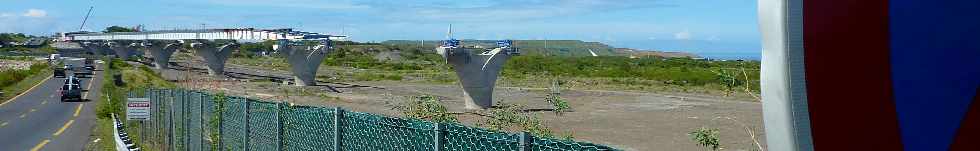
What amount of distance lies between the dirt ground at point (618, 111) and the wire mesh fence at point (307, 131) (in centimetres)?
955

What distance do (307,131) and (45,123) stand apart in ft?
82.1

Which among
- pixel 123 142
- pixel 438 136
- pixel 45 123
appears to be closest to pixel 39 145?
pixel 123 142

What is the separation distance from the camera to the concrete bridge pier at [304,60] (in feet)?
254

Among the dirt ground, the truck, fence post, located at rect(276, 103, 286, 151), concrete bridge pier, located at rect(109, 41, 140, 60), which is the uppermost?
concrete bridge pier, located at rect(109, 41, 140, 60)

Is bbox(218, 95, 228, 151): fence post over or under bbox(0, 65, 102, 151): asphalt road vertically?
over

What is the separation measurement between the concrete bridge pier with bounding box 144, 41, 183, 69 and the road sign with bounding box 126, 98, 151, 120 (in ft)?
321

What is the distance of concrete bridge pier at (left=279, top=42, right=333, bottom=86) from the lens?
3049 inches

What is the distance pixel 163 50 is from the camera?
11169 cm

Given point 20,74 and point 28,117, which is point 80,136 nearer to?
point 28,117

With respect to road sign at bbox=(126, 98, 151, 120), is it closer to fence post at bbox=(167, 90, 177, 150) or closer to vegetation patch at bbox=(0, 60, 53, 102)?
fence post at bbox=(167, 90, 177, 150)

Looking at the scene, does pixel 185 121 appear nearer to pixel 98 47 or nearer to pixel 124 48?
pixel 124 48

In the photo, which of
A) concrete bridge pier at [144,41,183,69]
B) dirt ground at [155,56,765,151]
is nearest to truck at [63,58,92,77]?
dirt ground at [155,56,765,151]

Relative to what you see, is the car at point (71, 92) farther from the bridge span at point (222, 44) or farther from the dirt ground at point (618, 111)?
the bridge span at point (222, 44)

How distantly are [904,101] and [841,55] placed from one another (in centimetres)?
26
